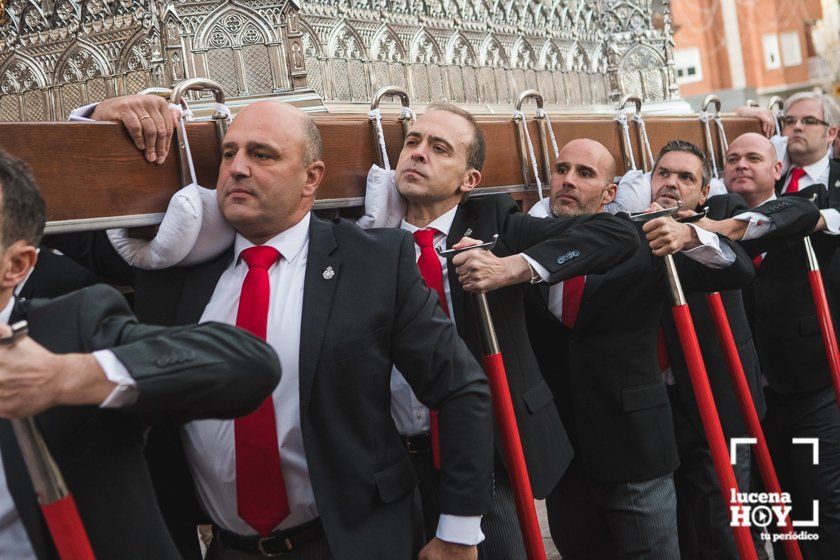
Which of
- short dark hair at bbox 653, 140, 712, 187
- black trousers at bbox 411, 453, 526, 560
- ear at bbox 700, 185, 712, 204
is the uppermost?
short dark hair at bbox 653, 140, 712, 187

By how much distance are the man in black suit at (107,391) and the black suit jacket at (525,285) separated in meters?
1.12

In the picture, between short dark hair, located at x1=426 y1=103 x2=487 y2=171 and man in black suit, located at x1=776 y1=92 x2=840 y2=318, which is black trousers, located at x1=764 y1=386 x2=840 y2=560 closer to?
man in black suit, located at x1=776 y1=92 x2=840 y2=318

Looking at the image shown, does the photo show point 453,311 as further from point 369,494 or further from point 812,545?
point 812,545

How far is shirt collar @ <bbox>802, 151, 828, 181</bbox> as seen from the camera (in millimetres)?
4773

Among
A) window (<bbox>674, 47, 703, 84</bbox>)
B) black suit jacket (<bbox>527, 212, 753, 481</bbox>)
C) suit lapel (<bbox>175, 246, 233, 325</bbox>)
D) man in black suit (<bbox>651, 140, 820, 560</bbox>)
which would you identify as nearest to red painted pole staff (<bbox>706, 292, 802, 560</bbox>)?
man in black suit (<bbox>651, 140, 820, 560</bbox>)

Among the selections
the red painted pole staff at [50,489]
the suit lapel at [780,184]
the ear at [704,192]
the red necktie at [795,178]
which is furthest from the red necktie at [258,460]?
the suit lapel at [780,184]

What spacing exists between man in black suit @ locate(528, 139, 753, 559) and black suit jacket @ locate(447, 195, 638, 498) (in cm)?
30

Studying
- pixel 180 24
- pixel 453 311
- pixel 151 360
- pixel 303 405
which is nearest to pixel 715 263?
pixel 453 311

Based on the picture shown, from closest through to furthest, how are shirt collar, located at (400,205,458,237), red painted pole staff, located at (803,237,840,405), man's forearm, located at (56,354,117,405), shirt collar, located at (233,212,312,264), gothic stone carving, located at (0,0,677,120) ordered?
man's forearm, located at (56,354,117,405) < shirt collar, located at (233,212,312,264) < shirt collar, located at (400,205,458,237) < red painted pole staff, located at (803,237,840,405) < gothic stone carving, located at (0,0,677,120)

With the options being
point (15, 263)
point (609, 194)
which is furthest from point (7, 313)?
point (609, 194)

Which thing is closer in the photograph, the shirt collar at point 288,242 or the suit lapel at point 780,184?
the shirt collar at point 288,242

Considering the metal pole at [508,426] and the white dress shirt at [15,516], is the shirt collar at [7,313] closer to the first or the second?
the white dress shirt at [15,516]

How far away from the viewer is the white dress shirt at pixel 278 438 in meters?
2.06

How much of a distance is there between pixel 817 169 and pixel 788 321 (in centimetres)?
97
